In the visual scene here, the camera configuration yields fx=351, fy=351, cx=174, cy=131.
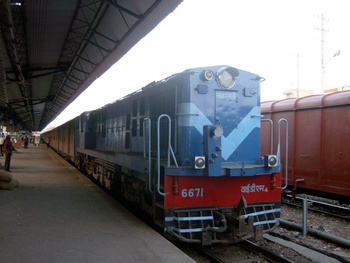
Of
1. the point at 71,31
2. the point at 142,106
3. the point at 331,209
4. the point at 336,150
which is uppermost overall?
the point at 71,31

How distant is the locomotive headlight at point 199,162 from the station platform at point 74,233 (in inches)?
50.5

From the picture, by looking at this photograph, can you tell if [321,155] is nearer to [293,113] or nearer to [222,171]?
[293,113]

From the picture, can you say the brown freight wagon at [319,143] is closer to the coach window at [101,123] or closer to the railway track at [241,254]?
the railway track at [241,254]

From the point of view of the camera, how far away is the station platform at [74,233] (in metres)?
4.75

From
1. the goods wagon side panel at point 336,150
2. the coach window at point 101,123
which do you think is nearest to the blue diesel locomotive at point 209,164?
the goods wagon side panel at point 336,150

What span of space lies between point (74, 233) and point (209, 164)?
253 centimetres

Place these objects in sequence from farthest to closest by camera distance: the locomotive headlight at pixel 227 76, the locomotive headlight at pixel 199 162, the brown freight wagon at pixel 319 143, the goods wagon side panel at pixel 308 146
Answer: the goods wagon side panel at pixel 308 146
the brown freight wagon at pixel 319 143
the locomotive headlight at pixel 227 76
the locomotive headlight at pixel 199 162

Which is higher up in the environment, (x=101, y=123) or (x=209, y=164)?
(x=101, y=123)

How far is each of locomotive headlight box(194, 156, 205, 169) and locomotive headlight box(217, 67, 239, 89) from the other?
5.04ft

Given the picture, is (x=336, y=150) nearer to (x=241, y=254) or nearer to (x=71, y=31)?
(x=241, y=254)

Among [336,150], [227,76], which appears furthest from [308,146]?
[227,76]

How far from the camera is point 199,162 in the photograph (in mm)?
5668

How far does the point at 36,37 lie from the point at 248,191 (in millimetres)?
11096

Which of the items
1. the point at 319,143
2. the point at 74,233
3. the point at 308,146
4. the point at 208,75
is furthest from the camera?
the point at 308,146
